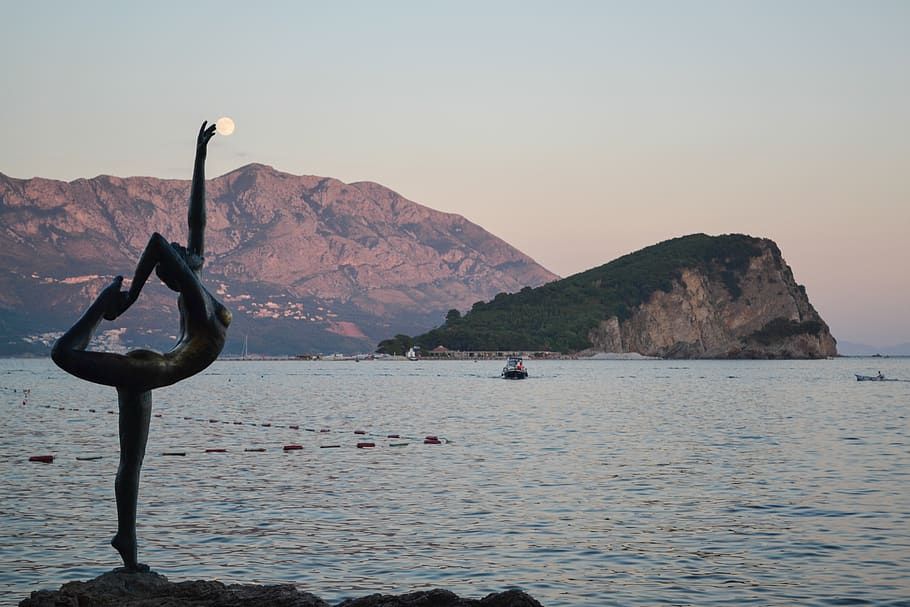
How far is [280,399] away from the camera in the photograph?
121 meters

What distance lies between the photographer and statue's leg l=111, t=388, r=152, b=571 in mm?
16359

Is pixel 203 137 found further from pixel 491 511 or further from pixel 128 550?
pixel 491 511

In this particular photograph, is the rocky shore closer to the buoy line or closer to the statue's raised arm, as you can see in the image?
the statue's raised arm

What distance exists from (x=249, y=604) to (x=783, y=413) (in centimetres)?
8039

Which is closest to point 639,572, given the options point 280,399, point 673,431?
point 673,431

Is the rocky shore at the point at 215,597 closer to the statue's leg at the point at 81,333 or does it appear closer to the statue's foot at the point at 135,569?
the statue's foot at the point at 135,569

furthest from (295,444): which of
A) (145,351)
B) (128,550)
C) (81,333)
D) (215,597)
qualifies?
(215,597)

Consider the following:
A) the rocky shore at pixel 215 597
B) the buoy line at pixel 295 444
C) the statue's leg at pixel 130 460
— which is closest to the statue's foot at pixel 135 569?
the statue's leg at pixel 130 460

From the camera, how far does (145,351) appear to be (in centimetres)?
1588

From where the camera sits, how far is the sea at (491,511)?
2180 centimetres

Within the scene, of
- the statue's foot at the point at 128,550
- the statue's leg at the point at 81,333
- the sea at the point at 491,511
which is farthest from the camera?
the sea at the point at 491,511

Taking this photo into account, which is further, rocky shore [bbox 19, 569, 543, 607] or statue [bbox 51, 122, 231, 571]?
statue [bbox 51, 122, 231, 571]

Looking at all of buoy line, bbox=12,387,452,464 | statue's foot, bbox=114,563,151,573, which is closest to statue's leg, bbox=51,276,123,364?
statue's foot, bbox=114,563,151,573

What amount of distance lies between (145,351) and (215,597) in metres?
3.75
